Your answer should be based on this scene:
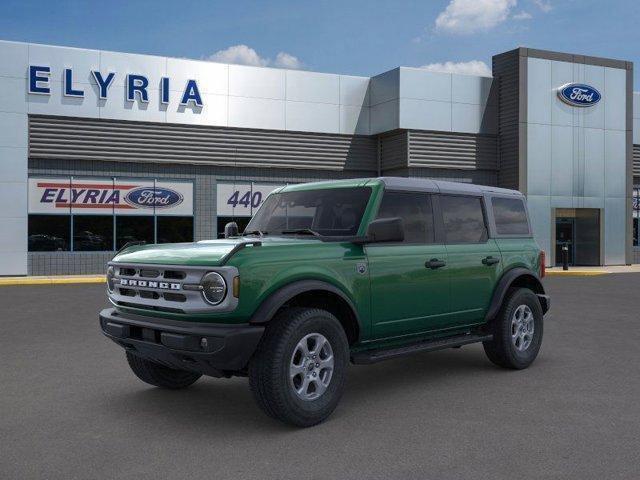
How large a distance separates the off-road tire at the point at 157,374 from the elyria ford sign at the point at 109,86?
1788cm

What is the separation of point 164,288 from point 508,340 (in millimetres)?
3734

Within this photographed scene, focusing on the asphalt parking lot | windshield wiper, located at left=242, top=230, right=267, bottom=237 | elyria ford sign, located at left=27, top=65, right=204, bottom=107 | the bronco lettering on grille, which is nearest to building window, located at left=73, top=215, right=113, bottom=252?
elyria ford sign, located at left=27, top=65, right=204, bottom=107

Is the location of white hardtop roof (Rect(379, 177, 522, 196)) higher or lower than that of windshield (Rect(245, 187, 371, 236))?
higher

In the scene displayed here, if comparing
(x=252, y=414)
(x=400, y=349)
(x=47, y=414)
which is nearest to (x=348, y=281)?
(x=400, y=349)

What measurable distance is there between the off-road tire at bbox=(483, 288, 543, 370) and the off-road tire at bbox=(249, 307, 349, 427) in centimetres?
247

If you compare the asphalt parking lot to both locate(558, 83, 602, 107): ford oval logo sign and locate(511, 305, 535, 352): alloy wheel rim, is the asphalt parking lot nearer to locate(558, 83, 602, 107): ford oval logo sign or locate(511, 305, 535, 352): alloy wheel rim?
locate(511, 305, 535, 352): alloy wheel rim

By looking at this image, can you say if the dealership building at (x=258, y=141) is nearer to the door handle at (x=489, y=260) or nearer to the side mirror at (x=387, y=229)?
the door handle at (x=489, y=260)

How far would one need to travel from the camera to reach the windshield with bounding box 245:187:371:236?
20.2 ft

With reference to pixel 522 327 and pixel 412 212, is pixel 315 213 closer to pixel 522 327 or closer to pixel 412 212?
pixel 412 212

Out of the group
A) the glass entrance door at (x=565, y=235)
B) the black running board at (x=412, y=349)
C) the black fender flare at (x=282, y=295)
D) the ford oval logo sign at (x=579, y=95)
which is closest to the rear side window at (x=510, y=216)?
the black running board at (x=412, y=349)

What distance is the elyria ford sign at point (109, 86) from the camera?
21625mm

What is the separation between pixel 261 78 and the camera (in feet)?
79.8

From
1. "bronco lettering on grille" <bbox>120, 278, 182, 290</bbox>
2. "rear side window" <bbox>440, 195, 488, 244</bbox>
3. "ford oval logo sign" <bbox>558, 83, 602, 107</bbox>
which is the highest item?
"ford oval logo sign" <bbox>558, 83, 602, 107</bbox>

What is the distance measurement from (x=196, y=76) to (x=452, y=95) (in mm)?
9652
